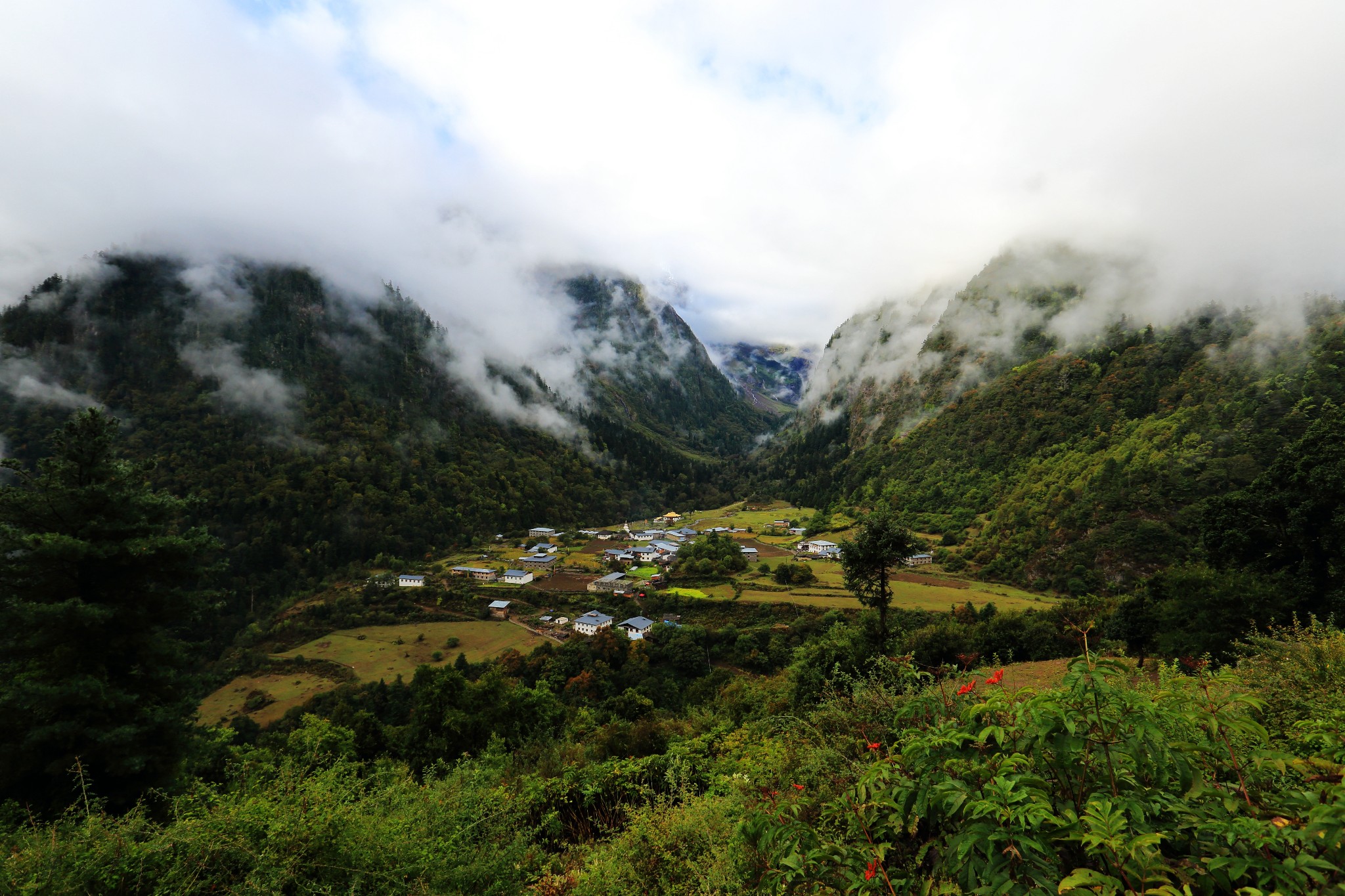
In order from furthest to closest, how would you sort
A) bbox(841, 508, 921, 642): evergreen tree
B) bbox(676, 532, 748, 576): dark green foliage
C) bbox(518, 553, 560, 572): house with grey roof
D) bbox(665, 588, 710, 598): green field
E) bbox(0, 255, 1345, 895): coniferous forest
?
bbox(518, 553, 560, 572): house with grey roof
bbox(676, 532, 748, 576): dark green foliage
bbox(665, 588, 710, 598): green field
bbox(841, 508, 921, 642): evergreen tree
bbox(0, 255, 1345, 895): coniferous forest

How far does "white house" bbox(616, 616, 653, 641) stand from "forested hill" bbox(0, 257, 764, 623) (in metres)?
56.4

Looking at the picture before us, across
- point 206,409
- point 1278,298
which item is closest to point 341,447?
point 206,409

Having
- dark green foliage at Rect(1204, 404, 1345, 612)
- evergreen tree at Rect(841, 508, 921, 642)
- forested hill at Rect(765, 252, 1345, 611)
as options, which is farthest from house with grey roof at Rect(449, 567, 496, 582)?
dark green foliage at Rect(1204, 404, 1345, 612)

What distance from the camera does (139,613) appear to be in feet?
30.0

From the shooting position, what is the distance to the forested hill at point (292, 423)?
266ft

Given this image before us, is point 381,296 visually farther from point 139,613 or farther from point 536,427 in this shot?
point 139,613

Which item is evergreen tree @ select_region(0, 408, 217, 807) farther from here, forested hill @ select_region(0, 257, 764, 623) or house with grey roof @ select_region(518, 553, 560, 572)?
forested hill @ select_region(0, 257, 764, 623)

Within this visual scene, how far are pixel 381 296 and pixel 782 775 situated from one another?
563ft

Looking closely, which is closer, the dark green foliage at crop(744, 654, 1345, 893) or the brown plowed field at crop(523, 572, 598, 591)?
the dark green foliage at crop(744, 654, 1345, 893)

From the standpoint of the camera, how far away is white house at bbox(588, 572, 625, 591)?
188ft

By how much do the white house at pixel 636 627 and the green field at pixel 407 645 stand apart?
8.48m

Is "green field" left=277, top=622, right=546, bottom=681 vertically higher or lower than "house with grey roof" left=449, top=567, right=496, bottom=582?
lower

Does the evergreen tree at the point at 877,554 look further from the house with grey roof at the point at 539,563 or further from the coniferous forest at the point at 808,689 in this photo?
the house with grey roof at the point at 539,563

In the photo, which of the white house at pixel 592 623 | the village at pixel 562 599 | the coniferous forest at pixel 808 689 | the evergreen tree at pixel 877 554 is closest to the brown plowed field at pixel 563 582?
the village at pixel 562 599
